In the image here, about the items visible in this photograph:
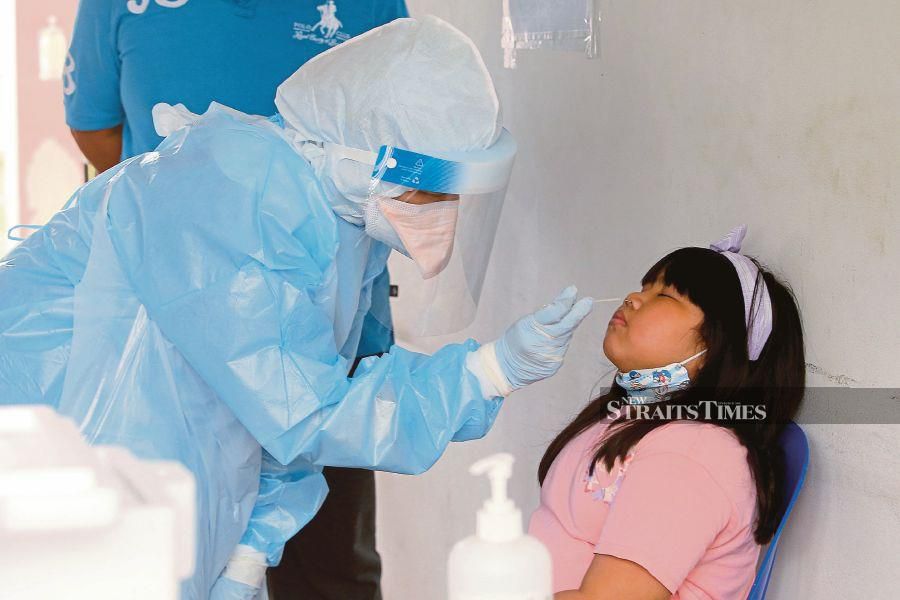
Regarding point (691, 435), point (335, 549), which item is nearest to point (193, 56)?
point (335, 549)

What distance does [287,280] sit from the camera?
145 centimetres

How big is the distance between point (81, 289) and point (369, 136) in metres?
0.45

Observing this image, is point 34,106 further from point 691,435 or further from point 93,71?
point 691,435

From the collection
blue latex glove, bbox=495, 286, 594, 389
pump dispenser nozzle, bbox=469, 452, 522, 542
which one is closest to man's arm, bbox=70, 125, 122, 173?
blue latex glove, bbox=495, 286, 594, 389

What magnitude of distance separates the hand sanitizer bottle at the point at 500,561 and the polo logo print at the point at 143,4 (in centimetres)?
158

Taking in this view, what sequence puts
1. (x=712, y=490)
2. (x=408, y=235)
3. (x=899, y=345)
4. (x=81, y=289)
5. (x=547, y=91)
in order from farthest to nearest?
(x=547, y=91) → (x=408, y=235) → (x=81, y=289) → (x=712, y=490) → (x=899, y=345)

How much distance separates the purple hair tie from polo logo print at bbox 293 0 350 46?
949mm

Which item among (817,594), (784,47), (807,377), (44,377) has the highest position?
(784,47)

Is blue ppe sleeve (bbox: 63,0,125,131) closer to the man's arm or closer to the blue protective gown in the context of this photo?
the man's arm

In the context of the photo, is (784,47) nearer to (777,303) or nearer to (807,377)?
(777,303)

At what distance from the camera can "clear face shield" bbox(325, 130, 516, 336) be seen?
147cm

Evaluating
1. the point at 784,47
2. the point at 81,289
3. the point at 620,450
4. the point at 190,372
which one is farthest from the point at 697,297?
the point at 81,289

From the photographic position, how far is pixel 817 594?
1390mm

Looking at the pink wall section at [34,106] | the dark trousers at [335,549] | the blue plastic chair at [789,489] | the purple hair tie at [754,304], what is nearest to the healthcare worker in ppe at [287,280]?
the purple hair tie at [754,304]
